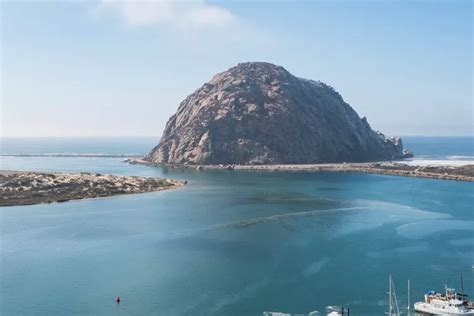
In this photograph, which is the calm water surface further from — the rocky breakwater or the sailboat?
the rocky breakwater

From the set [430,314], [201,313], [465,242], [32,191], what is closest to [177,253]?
[201,313]

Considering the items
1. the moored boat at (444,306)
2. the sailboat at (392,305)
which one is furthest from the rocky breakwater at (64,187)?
the moored boat at (444,306)

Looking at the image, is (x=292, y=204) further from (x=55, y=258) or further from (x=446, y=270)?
(x=55, y=258)

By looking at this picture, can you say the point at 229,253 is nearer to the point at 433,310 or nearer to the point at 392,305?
the point at 392,305

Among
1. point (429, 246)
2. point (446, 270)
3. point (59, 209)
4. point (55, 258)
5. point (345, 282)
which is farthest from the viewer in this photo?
point (59, 209)

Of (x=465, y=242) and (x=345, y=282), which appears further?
(x=465, y=242)

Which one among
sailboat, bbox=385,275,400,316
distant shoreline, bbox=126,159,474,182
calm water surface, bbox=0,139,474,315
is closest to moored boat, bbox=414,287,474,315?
→ sailboat, bbox=385,275,400,316
